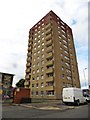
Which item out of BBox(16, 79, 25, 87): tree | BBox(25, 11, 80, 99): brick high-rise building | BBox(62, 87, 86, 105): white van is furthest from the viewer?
BBox(16, 79, 25, 87): tree

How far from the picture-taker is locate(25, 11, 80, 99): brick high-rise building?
46.4 m

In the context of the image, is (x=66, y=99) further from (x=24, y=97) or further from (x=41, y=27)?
(x=41, y=27)

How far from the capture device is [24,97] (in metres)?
24.4

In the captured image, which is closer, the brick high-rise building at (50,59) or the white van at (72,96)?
the white van at (72,96)

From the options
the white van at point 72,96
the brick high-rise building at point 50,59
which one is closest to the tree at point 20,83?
the brick high-rise building at point 50,59

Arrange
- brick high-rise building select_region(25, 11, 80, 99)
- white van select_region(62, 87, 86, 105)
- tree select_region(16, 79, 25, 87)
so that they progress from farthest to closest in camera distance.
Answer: tree select_region(16, 79, 25, 87)
brick high-rise building select_region(25, 11, 80, 99)
white van select_region(62, 87, 86, 105)

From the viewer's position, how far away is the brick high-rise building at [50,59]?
4644 centimetres

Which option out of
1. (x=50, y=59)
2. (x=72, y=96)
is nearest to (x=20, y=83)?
(x=50, y=59)

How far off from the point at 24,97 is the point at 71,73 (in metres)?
31.8

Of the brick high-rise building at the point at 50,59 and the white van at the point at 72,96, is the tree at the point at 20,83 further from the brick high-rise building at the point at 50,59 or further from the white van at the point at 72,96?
the white van at the point at 72,96

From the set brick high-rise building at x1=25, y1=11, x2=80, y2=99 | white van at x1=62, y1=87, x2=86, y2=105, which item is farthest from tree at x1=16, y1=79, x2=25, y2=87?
white van at x1=62, y1=87, x2=86, y2=105

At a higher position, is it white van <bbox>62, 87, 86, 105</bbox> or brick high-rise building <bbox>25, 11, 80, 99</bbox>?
brick high-rise building <bbox>25, 11, 80, 99</bbox>

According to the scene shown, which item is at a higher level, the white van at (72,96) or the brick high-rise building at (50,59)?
the brick high-rise building at (50,59)

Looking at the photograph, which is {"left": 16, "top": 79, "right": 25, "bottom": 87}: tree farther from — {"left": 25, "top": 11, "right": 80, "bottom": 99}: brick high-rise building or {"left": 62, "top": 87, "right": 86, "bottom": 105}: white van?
{"left": 62, "top": 87, "right": 86, "bottom": 105}: white van
